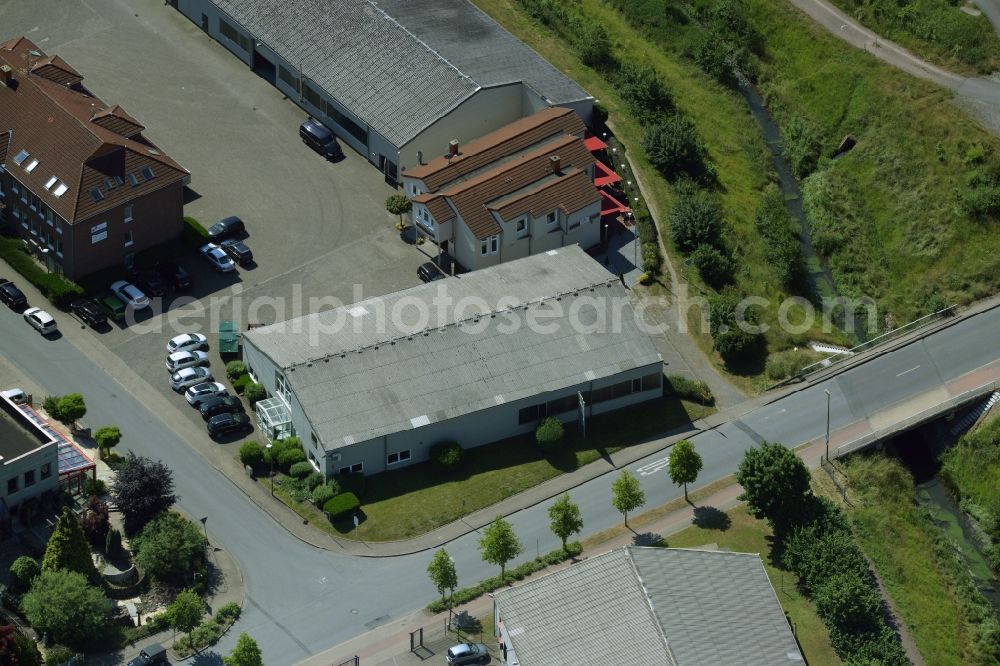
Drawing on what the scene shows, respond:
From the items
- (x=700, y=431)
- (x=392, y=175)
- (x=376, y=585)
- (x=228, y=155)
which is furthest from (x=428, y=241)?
(x=376, y=585)

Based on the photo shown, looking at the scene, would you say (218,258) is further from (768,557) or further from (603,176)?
(768,557)

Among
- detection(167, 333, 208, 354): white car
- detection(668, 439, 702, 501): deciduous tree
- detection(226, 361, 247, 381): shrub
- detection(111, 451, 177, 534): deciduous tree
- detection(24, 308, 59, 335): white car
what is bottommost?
detection(668, 439, 702, 501): deciduous tree

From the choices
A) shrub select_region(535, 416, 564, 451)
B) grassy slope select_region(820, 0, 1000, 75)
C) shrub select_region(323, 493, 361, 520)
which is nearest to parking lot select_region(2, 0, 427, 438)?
shrub select_region(323, 493, 361, 520)

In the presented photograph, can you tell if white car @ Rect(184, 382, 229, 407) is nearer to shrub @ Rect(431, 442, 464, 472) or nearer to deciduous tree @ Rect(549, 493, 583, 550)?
shrub @ Rect(431, 442, 464, 472)

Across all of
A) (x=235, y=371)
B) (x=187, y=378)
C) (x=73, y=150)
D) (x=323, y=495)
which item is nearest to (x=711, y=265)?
(x=235, y=371)

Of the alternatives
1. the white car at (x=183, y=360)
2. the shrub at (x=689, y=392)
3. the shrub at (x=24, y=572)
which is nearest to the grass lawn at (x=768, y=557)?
the shrub at (x=689, y=392)

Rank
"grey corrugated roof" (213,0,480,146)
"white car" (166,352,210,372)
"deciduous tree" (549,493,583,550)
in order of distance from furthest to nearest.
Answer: "grey corrugated roof" (213,0,480,146)
"white car" (166,352,210,372)
"deciduous tree" (549,493,583,550)

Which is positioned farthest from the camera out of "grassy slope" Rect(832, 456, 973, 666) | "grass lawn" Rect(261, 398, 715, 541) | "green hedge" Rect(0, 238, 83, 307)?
"green hedge" Rect(0, 238, 83, 307)
